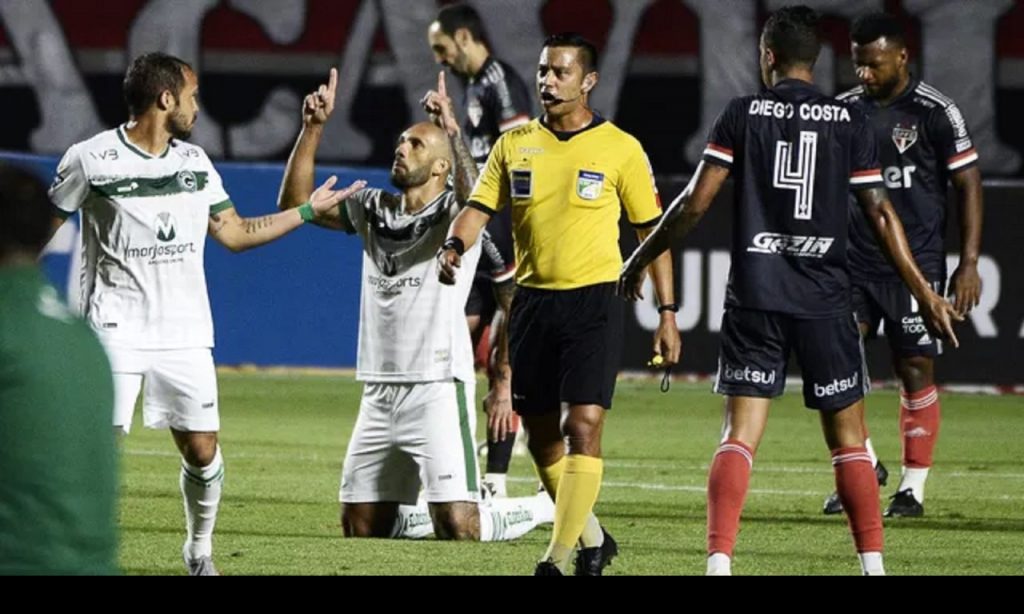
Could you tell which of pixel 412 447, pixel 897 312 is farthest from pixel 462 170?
pixel 897 312

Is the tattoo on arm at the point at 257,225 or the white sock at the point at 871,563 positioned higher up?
the tattoo on arm at the point at 257,225

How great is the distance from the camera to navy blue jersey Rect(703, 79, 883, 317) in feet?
21.6

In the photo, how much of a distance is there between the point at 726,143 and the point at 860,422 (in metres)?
0.99

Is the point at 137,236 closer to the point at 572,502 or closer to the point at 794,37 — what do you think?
the point at 572,502

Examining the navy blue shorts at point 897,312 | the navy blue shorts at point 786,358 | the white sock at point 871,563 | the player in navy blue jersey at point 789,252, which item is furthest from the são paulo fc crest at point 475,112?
the white sock at point 871,563

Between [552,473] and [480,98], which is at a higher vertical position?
[480,98]

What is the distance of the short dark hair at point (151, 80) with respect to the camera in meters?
7.16

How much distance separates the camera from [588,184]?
7.13m

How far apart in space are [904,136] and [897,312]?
0.78 metres

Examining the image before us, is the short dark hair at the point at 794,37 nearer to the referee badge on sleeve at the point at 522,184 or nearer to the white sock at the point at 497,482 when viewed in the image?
the referee badge on sleeve at the point at 522,184

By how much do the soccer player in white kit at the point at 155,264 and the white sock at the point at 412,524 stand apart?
1.21 meters

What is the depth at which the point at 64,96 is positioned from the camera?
1848cm

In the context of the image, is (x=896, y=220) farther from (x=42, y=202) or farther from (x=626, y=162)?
(x=42, y=202)
